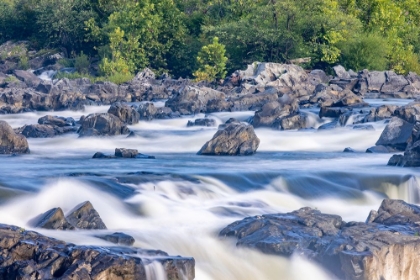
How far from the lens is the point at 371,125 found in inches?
1083

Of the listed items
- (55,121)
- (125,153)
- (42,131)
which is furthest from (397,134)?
(55,121)

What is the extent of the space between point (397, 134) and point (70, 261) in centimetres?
1500

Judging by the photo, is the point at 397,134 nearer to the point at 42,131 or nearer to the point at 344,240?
the point at 344,240

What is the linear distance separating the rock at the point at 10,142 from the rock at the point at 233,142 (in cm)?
503

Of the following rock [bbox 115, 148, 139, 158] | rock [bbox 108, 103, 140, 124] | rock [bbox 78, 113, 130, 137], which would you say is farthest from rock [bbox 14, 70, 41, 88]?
rock [bbox 115, 148, 139, 158]

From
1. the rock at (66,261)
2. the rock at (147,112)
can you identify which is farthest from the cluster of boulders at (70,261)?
the rock at (147,112)

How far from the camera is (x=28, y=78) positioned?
48750 mm

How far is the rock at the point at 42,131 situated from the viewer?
87.2 feet

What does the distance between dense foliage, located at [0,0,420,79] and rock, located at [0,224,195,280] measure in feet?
122

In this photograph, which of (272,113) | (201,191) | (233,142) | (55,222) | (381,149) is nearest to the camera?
(55,222)

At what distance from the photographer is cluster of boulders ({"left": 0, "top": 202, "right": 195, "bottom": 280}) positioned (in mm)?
9945

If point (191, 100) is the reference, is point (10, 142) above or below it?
above

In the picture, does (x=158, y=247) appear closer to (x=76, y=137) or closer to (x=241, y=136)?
(x=241, y=136)

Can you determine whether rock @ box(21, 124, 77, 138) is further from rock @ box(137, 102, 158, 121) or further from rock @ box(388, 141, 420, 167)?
rock @ box(388, 141, 420, 167)
